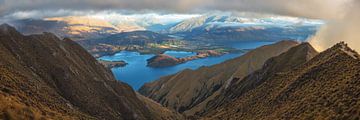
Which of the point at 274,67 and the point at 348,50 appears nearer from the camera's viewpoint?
the point at 348,50

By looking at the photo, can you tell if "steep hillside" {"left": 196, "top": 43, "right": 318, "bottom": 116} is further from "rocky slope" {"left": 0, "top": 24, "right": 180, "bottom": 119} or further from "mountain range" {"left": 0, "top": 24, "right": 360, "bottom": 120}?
"rocky slope" {"left": 0, "top": 24, "right": 180, "bottom": 119}

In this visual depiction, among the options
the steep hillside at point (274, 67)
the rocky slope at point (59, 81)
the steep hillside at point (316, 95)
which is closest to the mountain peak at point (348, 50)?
the steep hillside at point (316, 95)

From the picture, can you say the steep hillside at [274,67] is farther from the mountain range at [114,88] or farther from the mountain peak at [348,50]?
the mountain peak at [348,50]

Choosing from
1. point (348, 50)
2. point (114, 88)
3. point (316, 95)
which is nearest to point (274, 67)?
point (348, 50)

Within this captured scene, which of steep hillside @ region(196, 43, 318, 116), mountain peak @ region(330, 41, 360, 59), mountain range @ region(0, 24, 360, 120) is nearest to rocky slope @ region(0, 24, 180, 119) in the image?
mountain range @ region(0, 24, 360, 120)

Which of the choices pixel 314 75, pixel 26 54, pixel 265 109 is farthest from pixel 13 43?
pixel 314 75

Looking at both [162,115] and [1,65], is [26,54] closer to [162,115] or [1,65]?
[1,65]

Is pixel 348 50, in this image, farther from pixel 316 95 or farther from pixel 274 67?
pixel 274 67
